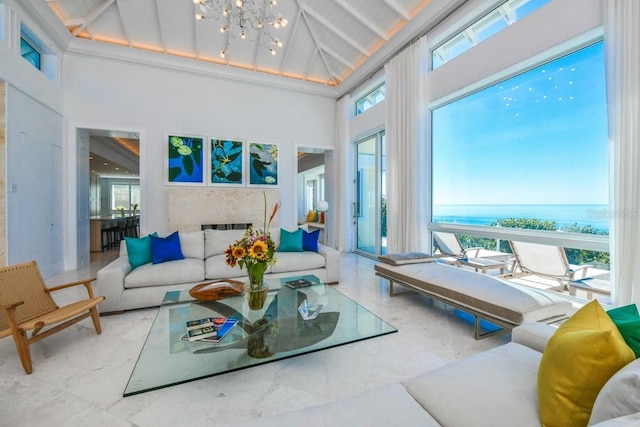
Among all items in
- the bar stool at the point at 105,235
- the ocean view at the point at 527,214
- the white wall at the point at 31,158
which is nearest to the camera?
the ocean view at the point at 527,214

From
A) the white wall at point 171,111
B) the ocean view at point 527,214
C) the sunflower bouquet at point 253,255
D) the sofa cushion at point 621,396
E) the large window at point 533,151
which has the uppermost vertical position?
the white wall at point 171,111

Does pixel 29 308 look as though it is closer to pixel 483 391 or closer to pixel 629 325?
pixel 483 391

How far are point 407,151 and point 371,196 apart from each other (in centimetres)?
172

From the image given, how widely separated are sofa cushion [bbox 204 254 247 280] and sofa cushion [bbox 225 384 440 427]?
261 centimetres

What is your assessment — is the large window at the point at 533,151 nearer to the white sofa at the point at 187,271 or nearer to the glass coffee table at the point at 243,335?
the white sofa at the point at 187,271

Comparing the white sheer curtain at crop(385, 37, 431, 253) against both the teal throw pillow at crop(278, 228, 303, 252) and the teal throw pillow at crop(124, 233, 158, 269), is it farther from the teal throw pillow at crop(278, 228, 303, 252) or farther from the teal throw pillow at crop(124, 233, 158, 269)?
the teal throw pillow at crop(124, 233, 158, 269)

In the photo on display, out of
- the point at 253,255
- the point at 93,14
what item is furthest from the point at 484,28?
the point at 93,14

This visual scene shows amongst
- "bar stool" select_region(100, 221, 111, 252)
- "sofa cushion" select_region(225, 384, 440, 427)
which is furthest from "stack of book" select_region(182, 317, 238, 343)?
"bar stool" select_region(100, 221, 111, 252)

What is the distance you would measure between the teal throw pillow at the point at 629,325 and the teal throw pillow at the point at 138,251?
393 cm

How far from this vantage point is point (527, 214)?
335cm

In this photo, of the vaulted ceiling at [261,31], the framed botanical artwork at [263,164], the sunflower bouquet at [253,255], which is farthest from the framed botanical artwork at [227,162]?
the sunflower bouquet at [253,255]

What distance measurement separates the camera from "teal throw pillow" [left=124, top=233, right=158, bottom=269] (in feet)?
10.8

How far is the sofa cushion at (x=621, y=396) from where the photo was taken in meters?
0.69

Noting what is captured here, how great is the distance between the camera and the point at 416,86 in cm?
450
